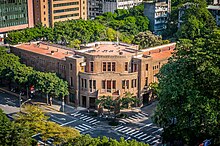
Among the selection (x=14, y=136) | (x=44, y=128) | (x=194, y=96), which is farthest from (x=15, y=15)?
(x=194, y=96)

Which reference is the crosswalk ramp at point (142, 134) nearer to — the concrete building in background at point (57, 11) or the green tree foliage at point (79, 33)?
the green tree foliage at point (79, 33)

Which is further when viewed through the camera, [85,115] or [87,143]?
[85,115]

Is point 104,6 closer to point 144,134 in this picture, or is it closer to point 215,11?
point 215,11

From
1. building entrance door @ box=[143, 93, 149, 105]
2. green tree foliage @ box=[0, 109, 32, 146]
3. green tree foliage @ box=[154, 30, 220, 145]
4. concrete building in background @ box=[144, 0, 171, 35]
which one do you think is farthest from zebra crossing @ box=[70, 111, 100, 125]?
concrete building in background @ box=[144, 0, 171, 35]

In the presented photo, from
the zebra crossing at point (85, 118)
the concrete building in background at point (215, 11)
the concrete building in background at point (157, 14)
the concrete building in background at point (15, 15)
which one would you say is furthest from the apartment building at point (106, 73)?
the concrete building in background at point (157, 14)

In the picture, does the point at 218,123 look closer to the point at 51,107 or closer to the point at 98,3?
→ the point at 51,107

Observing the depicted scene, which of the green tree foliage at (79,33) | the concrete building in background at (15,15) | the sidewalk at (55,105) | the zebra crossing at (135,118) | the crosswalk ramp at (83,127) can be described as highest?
the concrete building in background at (15,15)

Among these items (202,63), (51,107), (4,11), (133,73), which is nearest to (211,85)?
(202,63)
